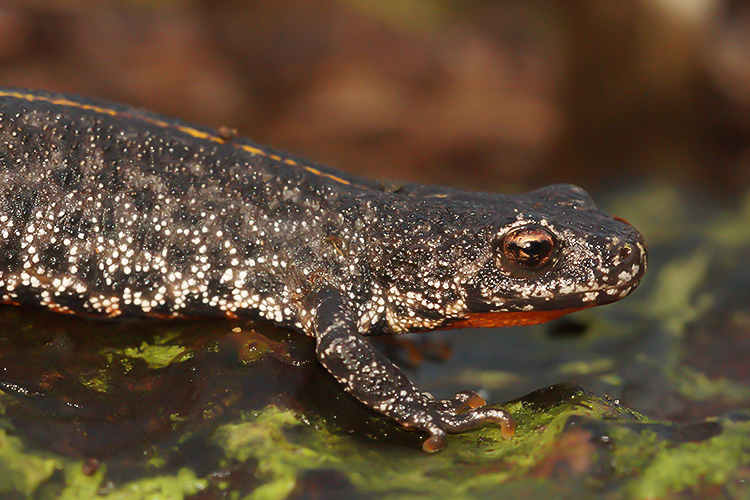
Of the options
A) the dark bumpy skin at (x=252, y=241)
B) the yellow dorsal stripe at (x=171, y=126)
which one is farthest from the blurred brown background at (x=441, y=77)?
the dark bumpy skin at (x=252, y=241)

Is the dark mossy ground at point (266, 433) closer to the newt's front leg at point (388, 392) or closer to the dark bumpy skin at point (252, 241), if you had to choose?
the newt's front leg at point (388, 392)

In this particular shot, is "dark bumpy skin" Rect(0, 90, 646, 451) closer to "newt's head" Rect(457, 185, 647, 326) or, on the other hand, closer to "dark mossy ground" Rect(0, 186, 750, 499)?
"newt's head" Rect(457, 185, 647, 326)

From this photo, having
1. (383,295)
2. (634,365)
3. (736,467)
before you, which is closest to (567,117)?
(634,365)

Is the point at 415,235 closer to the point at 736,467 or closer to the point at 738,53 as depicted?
the point at 736,467

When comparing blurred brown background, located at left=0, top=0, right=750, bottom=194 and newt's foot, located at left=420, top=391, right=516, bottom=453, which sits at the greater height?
blurred brown background, located at left=0, top=0, right=750, bottom=194

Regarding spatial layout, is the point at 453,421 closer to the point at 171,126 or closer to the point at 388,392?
the point at 388,392

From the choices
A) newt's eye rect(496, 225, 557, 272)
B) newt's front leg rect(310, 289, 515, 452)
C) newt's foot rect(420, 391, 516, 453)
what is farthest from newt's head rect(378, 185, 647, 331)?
newt's foot rect(420, 391, 516, 453)

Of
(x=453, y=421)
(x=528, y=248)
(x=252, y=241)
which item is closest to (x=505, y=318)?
(x=528, y=248)
